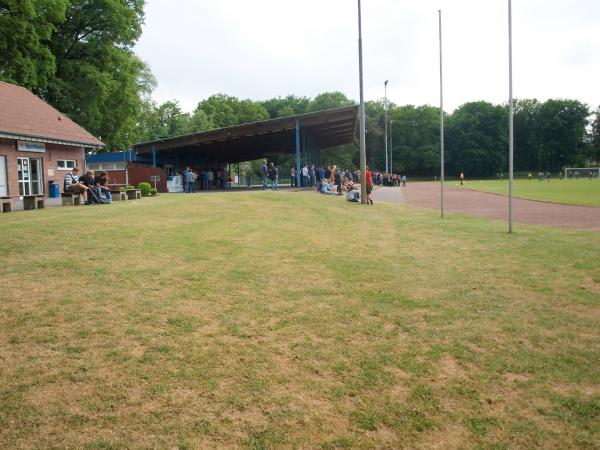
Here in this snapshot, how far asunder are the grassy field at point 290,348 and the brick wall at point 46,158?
16.1 m

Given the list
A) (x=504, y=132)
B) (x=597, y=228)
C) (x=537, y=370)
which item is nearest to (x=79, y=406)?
(x=537, y=370)

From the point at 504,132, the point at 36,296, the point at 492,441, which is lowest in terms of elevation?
the point at 492,441

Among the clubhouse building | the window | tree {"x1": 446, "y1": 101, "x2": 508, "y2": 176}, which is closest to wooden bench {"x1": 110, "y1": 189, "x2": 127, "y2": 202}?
the clubhouse building

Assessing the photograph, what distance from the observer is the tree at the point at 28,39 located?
2686cm

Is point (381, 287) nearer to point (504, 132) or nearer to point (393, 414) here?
point (393, 414)

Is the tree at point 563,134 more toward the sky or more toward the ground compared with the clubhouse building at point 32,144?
more toward the sky

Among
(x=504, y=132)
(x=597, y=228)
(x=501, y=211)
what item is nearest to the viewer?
(x=597, y=228)

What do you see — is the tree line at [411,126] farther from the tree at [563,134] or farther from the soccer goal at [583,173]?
the soccer goal at [583,173]

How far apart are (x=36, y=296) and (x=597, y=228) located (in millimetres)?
14329

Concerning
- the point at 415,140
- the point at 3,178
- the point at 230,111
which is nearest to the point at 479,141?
the point at 415,140

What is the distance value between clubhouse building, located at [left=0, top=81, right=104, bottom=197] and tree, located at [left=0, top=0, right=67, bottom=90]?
199 centimetres

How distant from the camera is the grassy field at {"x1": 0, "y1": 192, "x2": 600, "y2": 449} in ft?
11.6

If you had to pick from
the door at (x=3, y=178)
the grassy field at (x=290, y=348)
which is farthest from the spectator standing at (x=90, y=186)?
the grassy field at (x=290, y=348)

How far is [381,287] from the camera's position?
698 centimetres
